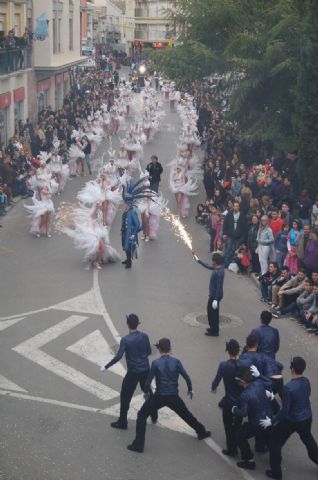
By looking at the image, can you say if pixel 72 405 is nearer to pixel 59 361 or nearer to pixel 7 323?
pixel 59 361

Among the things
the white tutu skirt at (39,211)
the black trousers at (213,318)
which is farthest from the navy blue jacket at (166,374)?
the white tutu skirt at (39,211)

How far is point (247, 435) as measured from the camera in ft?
33.0

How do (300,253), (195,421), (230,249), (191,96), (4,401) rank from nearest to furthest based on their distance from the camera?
(195,421) → (4,401) → (300,253) → (230,249) → (191,96)

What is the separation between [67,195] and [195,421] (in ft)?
61.5

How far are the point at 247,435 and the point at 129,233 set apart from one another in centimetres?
1001

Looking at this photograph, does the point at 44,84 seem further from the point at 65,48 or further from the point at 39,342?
the point at 39,342

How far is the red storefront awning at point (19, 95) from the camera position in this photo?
37.2 meters

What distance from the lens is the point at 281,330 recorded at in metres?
15.6

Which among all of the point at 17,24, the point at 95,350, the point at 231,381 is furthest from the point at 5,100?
the point at 231,381

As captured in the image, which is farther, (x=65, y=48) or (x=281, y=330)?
(x=65, y=48)

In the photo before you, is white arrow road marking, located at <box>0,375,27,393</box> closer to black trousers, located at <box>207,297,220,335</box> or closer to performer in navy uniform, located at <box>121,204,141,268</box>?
black trousers, located at <box>207,297,220,335</box>

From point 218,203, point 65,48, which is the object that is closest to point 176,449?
point 218,203

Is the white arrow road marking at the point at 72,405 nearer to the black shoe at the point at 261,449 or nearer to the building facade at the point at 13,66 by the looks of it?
the black shoe at the point at 261,449

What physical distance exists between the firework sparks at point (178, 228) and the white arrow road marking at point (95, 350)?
753 centimetres
